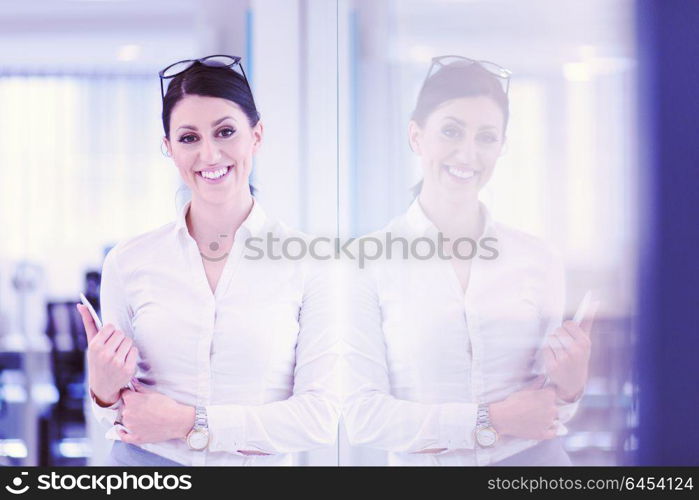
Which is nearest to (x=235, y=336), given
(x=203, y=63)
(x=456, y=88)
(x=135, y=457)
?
(x=135, y=457)

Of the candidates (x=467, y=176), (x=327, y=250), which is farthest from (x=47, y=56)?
(x=467, y=176)

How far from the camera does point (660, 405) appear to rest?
311 cm

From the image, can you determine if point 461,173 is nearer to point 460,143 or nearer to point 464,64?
point 460,143

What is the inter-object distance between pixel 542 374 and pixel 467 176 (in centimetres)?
81

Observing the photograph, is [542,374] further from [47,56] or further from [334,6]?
[47,56]

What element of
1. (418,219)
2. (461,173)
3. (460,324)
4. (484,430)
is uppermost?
(461,173)

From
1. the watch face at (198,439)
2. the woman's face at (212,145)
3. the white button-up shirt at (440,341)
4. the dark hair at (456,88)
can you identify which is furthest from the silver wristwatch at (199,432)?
the dark hair at (456,88)

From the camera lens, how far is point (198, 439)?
9.55 ft

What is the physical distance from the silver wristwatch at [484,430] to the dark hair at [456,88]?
86 centimetres

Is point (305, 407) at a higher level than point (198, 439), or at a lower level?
higher

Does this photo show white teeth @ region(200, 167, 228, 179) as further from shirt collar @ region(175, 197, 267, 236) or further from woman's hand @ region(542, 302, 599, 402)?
woman's hand @ region(542, 302, 599, 402)

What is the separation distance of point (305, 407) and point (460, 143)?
1.16 meters

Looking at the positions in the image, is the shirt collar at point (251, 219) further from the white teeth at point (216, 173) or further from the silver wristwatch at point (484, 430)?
the silver wristwatch at point (484, 430)

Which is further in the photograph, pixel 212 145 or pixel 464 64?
pixel 464 64
